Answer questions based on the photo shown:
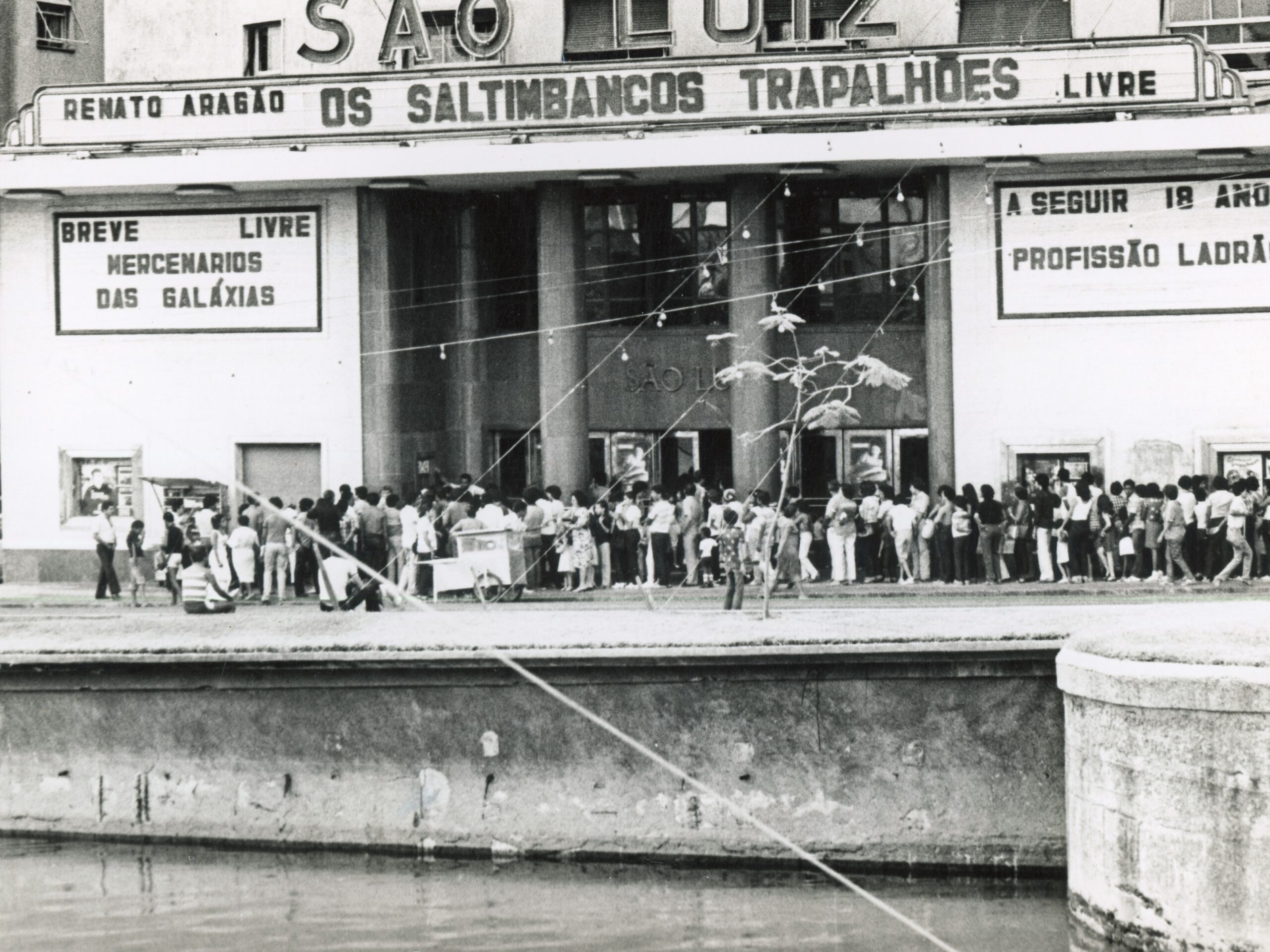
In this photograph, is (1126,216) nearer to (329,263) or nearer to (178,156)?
(329,263)

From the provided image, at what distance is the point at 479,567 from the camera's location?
2734cm

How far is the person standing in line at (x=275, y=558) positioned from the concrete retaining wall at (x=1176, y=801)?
51.1 feet

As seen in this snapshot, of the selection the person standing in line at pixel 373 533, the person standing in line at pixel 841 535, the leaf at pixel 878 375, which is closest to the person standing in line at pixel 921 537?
the person standing in line at pixel 841 535

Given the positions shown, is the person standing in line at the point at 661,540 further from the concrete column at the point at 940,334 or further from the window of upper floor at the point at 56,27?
the window of upper floor at the point at 56,27

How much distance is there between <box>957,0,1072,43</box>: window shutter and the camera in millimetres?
32344

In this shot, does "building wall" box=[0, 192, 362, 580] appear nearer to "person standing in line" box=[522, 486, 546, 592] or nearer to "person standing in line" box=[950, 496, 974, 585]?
"person standing in line" box=[522, 486, 546, 592]

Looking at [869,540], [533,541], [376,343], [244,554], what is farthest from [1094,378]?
[244,554]

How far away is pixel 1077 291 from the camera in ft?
100

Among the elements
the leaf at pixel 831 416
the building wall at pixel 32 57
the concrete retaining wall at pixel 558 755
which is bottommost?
the concrete retaining wall at pixel 558 755

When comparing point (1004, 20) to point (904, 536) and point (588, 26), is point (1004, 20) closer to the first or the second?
point (588, 26)

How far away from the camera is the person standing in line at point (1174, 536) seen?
28.0 metres

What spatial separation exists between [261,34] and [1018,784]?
865 inches

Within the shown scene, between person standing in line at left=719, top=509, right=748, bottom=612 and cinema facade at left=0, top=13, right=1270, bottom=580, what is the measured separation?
272 inches

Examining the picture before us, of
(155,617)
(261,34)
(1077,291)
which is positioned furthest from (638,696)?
(261,34)
